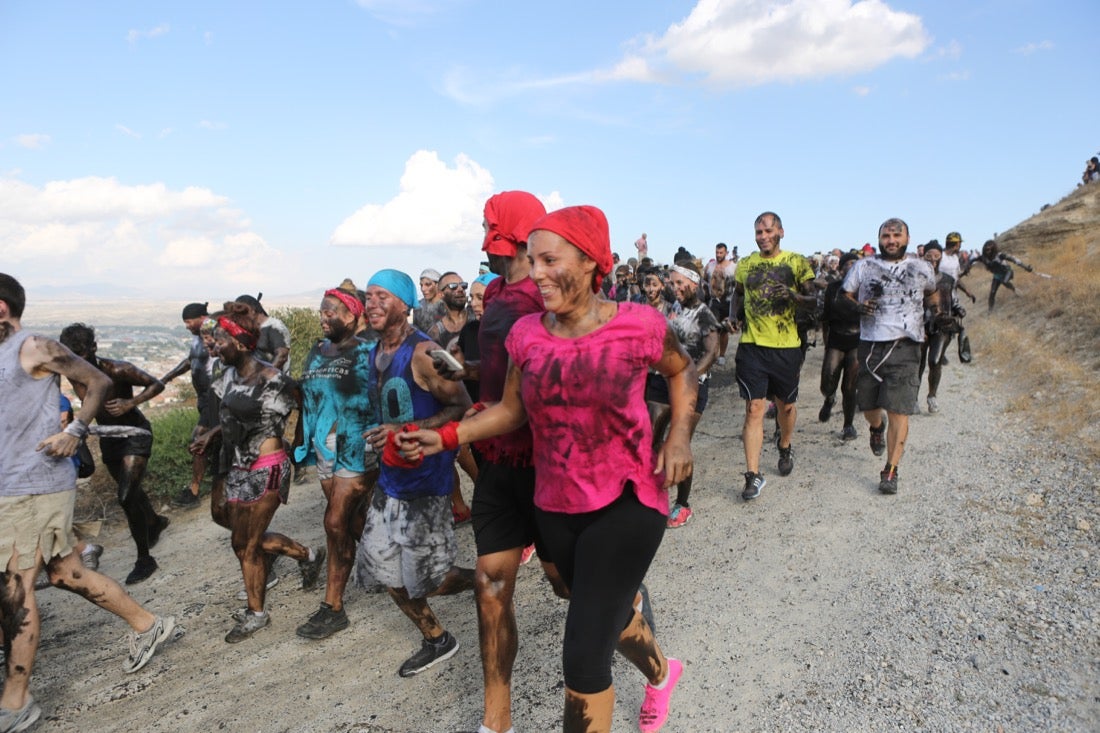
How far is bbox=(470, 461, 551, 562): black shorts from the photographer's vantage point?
2.82 metres

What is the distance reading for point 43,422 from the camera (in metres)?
3.65

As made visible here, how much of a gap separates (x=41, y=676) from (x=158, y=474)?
4331 millimetres

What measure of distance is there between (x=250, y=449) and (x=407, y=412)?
124 cm

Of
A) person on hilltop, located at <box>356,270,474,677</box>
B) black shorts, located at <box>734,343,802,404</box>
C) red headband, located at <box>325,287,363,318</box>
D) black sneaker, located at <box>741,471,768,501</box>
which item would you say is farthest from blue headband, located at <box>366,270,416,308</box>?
black sneaker, located at <box>741,471,768,501</box>

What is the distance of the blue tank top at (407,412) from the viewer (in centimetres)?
350

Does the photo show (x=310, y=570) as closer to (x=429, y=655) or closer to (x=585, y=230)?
(x=429, y=655)

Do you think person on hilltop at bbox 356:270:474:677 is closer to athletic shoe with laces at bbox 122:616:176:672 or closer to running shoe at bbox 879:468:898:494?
athletic shoe with laces at bbox 122:616:176:672

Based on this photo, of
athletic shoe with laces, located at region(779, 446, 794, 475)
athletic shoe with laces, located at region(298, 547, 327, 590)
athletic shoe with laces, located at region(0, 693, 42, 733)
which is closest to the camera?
athletic shoe with laces, located at region(0, 693, 42, 733)

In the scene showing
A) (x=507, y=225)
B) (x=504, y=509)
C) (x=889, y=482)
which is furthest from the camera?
(x=889, y=482)

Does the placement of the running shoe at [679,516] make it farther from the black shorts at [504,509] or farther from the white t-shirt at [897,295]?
the black shorts at [504,509]

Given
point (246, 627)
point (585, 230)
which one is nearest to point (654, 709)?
point (585, 230)

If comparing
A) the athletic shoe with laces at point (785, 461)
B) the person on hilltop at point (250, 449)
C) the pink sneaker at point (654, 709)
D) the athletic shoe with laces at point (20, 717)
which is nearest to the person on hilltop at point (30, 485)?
the athletic shoe with laces at point (20, 717)

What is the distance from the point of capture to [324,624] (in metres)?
4.11

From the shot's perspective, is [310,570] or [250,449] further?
[310,570]
